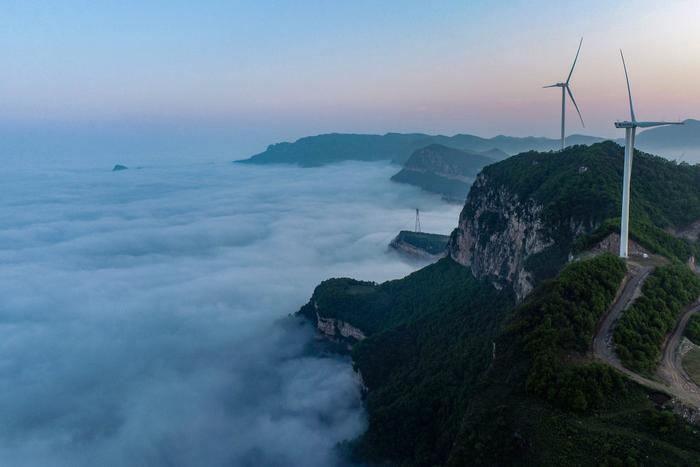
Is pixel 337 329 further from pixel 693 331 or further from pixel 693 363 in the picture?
pixel 693 363

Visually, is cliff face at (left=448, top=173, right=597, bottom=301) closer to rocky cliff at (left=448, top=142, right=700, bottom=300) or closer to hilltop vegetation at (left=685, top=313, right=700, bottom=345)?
rocky cliff at (left=448, top=142, right=700, bottom=300)

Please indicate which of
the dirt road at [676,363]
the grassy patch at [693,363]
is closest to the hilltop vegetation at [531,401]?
the dirt road at [676,363]

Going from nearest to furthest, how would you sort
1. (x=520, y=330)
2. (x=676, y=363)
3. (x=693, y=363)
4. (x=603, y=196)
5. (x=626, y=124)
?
(x=693, y=363) < (x=676, y=363) < (x=520, y=330) < (x=626, y=124) < (x=603, y=196)

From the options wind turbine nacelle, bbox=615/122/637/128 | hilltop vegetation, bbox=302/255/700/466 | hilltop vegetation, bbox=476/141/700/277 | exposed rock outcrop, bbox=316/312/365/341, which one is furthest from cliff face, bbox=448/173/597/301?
exposed rock outcrop, bbox=316/312/365/341

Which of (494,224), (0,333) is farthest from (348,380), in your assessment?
(0,333)

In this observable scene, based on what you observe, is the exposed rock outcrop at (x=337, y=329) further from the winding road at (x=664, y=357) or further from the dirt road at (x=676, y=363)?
the dirt road at (x=676, y=363)

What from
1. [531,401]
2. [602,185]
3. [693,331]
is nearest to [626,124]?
[693,331]

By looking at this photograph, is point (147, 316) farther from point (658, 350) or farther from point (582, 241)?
point (658, 350)

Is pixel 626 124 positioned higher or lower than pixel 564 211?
higher
